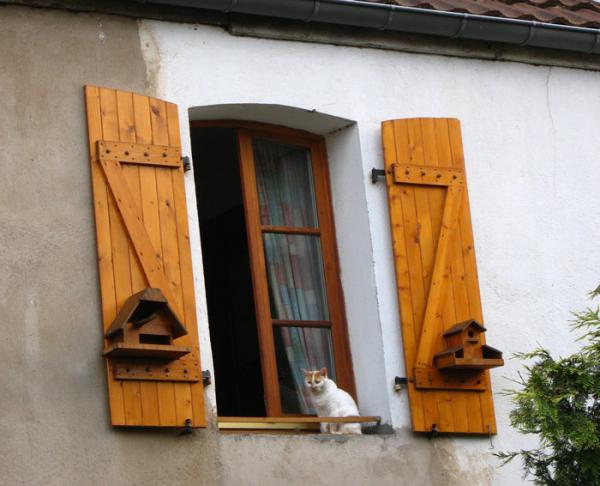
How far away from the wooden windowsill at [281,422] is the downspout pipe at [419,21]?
2057 millimetres

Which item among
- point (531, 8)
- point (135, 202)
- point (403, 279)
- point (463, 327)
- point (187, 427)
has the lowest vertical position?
point (187, 427)

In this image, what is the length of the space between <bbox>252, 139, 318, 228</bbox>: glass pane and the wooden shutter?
50cm

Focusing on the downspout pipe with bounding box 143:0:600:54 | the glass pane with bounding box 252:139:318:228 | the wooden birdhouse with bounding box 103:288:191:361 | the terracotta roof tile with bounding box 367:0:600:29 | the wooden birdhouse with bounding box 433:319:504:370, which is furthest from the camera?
the terracotta roof tile with bounding box 367:0:600:29

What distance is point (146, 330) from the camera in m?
6.88

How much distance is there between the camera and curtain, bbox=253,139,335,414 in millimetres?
7812

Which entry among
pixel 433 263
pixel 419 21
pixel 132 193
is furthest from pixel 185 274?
pixel 419 21

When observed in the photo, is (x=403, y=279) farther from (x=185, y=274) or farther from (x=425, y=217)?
(x=185, y=274)

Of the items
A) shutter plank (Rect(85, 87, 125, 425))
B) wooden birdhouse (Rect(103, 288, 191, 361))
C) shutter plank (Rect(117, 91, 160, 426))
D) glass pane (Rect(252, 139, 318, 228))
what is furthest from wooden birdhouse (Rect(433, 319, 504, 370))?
shutter plank (Rect(85, 87, 125, 425))

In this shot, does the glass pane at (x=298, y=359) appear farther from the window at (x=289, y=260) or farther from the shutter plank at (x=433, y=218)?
the shutter plank at (x=433, y=218)

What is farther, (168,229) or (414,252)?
(414,252)

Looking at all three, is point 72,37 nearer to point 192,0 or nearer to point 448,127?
point 192,0

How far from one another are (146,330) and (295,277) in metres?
1.30

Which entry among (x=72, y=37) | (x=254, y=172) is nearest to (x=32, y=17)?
(x=72, y=37)

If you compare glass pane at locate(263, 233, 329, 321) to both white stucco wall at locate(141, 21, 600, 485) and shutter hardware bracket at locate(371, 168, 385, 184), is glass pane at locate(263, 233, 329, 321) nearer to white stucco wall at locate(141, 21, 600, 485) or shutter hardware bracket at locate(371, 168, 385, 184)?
white stucco wall at locate(141, 21, 600, 485)
